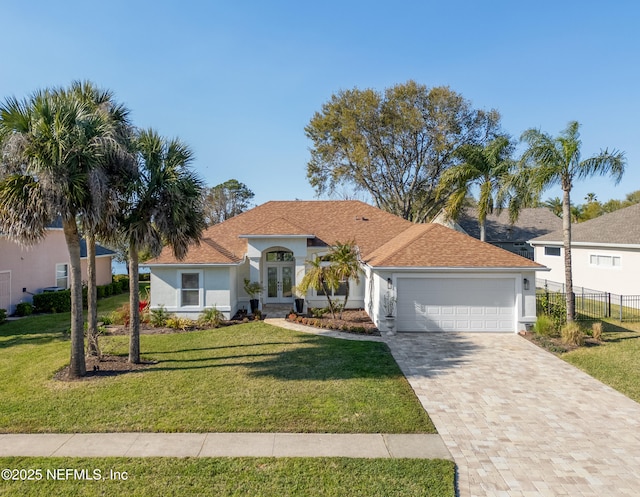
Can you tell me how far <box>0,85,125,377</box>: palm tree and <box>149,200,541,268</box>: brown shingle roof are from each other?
792 centimetres

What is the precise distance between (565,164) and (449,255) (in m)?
5.67

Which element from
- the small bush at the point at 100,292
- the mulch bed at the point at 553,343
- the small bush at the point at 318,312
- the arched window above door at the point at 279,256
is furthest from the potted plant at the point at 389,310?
the small bush at the point at 100,292

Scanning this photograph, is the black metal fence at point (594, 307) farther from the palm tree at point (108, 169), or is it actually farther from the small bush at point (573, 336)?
the palm tree at point (108, 169)

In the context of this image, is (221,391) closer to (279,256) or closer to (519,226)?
(279,256)

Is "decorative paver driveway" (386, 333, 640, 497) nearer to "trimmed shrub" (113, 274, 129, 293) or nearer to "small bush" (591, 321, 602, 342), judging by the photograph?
"small bush" (591, 321, 602, 342)

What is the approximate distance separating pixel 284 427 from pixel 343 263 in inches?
382

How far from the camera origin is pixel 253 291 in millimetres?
18938

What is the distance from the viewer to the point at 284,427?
23.5 feet

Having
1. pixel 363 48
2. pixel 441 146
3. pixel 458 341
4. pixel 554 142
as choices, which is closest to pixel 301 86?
pixel 363 48

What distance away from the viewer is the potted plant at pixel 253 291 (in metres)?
19.0

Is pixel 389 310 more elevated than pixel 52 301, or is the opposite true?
pixel 389 310

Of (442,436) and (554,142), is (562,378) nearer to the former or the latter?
(442,436)

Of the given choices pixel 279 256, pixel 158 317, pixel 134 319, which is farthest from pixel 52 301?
pixel 134 319

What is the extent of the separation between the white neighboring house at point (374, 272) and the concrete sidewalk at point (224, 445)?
862 centimetres
